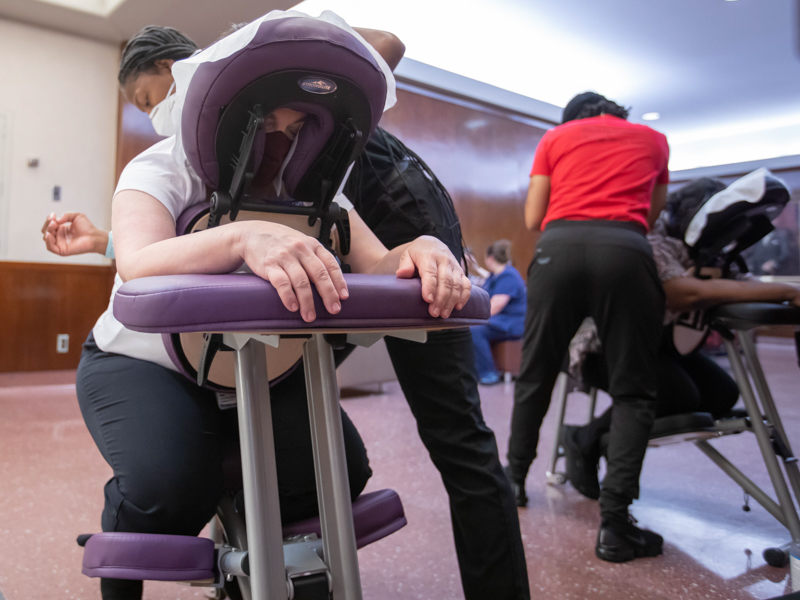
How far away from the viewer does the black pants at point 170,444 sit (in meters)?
0.75

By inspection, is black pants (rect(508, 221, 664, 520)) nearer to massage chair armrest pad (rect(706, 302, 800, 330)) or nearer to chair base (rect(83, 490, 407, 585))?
massage chair armrest pad (rect(706, 302, 800, 330))

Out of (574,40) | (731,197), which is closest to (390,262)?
(731,197)

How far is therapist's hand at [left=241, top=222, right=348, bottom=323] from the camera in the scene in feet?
1.57

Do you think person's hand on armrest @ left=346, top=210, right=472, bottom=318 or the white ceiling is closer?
person's hand on armrest @ left=346, top=210, right=472, bottom=318

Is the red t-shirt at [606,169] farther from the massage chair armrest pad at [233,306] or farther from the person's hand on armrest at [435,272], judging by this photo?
the massage chair armrest pad at [233,306]

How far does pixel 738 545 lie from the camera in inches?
59.6

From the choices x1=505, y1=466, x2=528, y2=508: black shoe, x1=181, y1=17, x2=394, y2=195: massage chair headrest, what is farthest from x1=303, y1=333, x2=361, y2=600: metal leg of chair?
x1=505, y1=466, x2=528, y2=508: black shoe

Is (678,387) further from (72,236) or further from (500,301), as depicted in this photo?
(500,301)

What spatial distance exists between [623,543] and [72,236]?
4.60 feet

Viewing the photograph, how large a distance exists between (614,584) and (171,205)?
121 centimetres

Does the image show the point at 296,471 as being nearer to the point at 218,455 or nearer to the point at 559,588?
the point at 218,455

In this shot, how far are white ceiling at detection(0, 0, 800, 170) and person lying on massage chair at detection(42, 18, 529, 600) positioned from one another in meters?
3.22

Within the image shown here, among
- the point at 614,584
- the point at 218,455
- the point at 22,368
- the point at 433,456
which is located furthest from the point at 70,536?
the point at 22,368

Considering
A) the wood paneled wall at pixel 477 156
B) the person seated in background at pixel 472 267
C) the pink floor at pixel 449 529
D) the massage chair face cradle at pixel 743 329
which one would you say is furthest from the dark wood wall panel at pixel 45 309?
the massage chair face cradle at pixel 743 329
